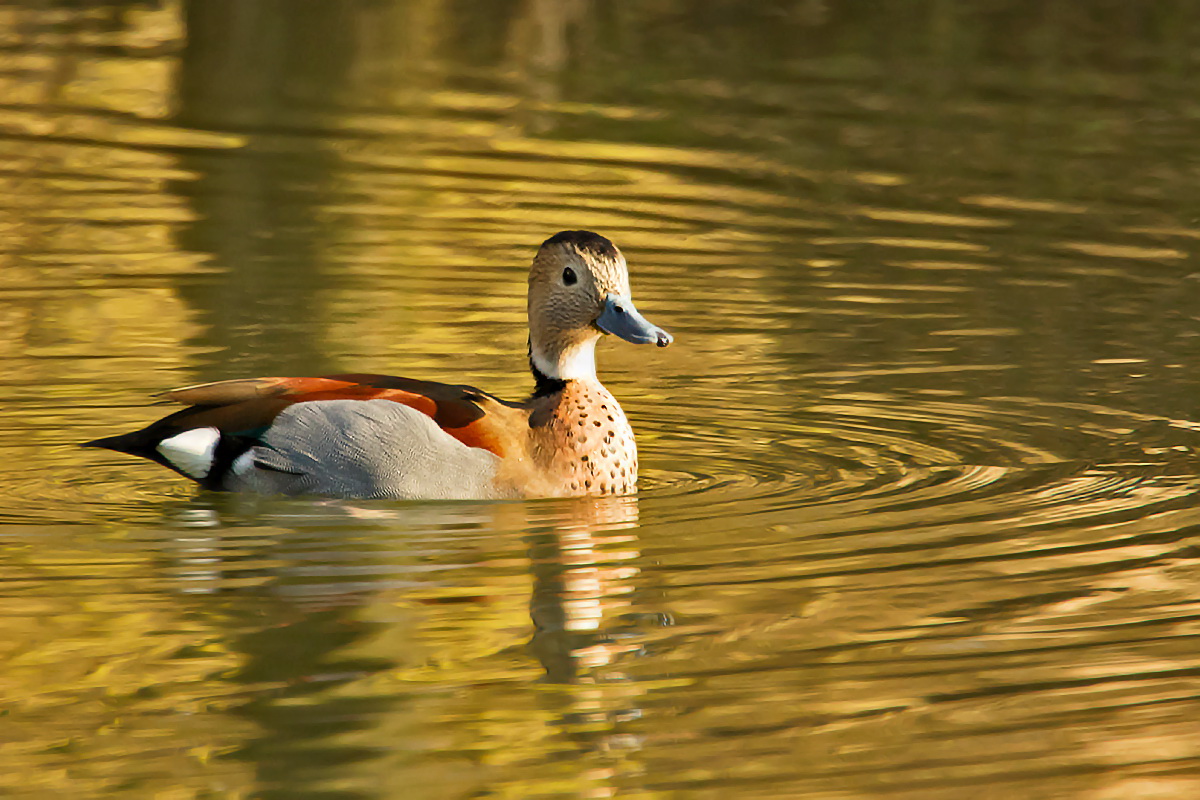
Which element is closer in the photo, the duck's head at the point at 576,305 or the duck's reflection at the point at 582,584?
the duck's reflection at the point at 582,584

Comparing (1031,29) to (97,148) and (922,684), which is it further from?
(922,684)

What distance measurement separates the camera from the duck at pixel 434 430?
814 cm

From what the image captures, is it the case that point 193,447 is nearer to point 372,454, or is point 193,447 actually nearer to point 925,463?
point 372,454

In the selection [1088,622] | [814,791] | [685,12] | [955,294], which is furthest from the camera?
[685,12]

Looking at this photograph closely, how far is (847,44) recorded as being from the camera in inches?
843

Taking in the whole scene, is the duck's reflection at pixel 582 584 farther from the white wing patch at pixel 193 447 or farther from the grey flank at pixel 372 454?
the white wing patch at pixel 193 447

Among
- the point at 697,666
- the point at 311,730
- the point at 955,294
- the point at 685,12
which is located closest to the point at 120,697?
the point at 311,730

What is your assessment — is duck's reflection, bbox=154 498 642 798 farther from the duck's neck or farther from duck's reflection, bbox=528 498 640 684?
the duck's neck

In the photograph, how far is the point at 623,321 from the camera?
333 inches

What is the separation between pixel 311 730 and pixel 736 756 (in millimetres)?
1174

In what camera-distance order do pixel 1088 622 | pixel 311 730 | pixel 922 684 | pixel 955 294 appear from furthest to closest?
pixel 955 294
pixel 1088 622
pixel 922 684
pixel 311 730

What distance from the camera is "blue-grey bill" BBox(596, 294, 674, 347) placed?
331 inches

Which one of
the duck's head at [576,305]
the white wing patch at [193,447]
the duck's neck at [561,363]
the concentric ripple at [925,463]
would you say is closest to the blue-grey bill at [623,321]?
the duck's head at [576,305]

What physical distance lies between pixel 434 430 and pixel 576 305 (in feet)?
2.89
